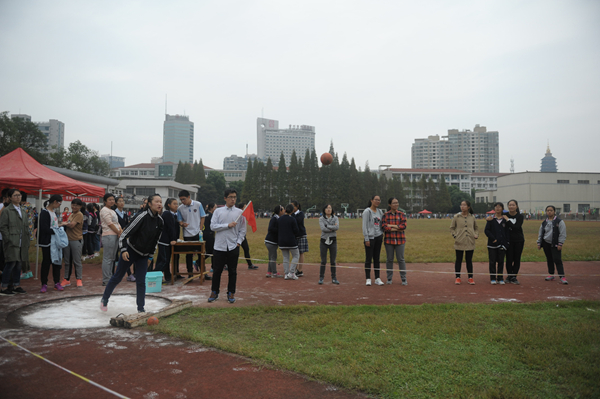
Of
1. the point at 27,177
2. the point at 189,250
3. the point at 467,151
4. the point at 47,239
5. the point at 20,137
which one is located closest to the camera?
the point at 47,239

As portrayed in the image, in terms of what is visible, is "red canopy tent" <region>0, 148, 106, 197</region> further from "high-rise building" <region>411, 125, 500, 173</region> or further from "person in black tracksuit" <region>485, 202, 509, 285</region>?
"high-rise building" <region>411, 125, 500, 173</region>

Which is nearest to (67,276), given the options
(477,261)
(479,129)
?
(477,261)

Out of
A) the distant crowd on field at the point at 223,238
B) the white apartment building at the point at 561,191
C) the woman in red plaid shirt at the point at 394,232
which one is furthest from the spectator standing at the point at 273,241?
the white apartment building at the point at 561,191

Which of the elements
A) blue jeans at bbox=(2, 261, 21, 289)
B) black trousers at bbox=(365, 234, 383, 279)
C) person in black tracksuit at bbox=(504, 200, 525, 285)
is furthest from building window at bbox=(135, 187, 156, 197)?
person in black tracksuit at bbox=(504, 200, 525, 285)

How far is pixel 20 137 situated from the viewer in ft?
167

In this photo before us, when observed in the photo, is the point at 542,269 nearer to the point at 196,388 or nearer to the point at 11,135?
the point at 196,388

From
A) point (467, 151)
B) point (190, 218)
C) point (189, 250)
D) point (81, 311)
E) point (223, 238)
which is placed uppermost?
point (467, 151)

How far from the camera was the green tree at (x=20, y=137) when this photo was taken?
44469 millimetres

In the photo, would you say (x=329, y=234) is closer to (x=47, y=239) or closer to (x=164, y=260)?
(x=164, y=260)

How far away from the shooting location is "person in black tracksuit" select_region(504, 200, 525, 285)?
363 inches

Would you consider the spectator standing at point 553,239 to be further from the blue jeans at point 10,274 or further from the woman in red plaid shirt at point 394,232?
the blue jeans at point 10,274

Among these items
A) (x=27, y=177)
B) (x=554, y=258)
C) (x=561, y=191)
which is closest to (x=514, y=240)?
(x=554, y=258)

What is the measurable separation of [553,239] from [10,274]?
12.0 metres

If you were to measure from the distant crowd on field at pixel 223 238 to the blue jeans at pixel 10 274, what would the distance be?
12mm
